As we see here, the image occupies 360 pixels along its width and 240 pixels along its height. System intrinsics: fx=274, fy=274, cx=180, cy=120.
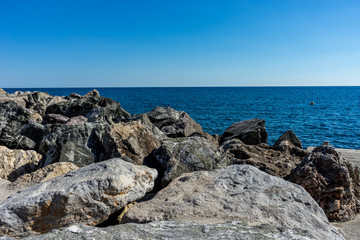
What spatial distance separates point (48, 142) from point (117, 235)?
630cm

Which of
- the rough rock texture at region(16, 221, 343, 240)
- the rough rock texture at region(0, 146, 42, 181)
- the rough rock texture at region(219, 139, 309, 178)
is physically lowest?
the rough rock texture at region(0, 146, 42, 181)

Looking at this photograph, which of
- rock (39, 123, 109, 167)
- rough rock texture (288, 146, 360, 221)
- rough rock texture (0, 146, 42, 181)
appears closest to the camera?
rough rock texture (288, 146, 360, 221)

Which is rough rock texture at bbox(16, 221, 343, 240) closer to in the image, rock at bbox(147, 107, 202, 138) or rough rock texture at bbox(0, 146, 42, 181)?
rough rock texture at bbox(0, 146, 42, 181)

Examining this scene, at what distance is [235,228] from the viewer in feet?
10.7

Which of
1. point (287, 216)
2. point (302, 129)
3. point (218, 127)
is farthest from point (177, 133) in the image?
point (302, 129)

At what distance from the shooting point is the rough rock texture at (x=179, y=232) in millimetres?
2911

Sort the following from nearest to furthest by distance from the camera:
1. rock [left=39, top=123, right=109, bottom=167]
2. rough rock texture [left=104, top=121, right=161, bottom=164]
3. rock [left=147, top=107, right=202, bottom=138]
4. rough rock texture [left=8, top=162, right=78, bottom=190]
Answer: rough rock texture [left=8, top=162, right=78, bottom=190] < rough rock texture [left=104, top=121, right=161, bottom=164] < rock [left=39, top=123, right=109, bottom=167] < rock [left=147, top=107, right=202, bottom=138]

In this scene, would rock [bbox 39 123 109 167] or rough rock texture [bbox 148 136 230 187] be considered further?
rock [bbox 39 123 109 167]

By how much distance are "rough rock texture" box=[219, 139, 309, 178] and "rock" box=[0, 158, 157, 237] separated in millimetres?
3812

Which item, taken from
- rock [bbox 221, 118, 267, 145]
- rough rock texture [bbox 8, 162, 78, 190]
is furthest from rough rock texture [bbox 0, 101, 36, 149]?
rock [bbox 221, 118, 267, 145]

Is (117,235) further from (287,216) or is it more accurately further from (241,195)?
(287,216)

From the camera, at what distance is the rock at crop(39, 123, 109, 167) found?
23.8 feet

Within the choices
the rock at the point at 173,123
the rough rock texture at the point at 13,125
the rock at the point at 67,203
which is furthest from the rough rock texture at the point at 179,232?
the rock at the point at 173,123

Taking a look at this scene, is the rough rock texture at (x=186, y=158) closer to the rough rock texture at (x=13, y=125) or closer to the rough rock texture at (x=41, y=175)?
the rough rock texture at (x=41, y=175)
